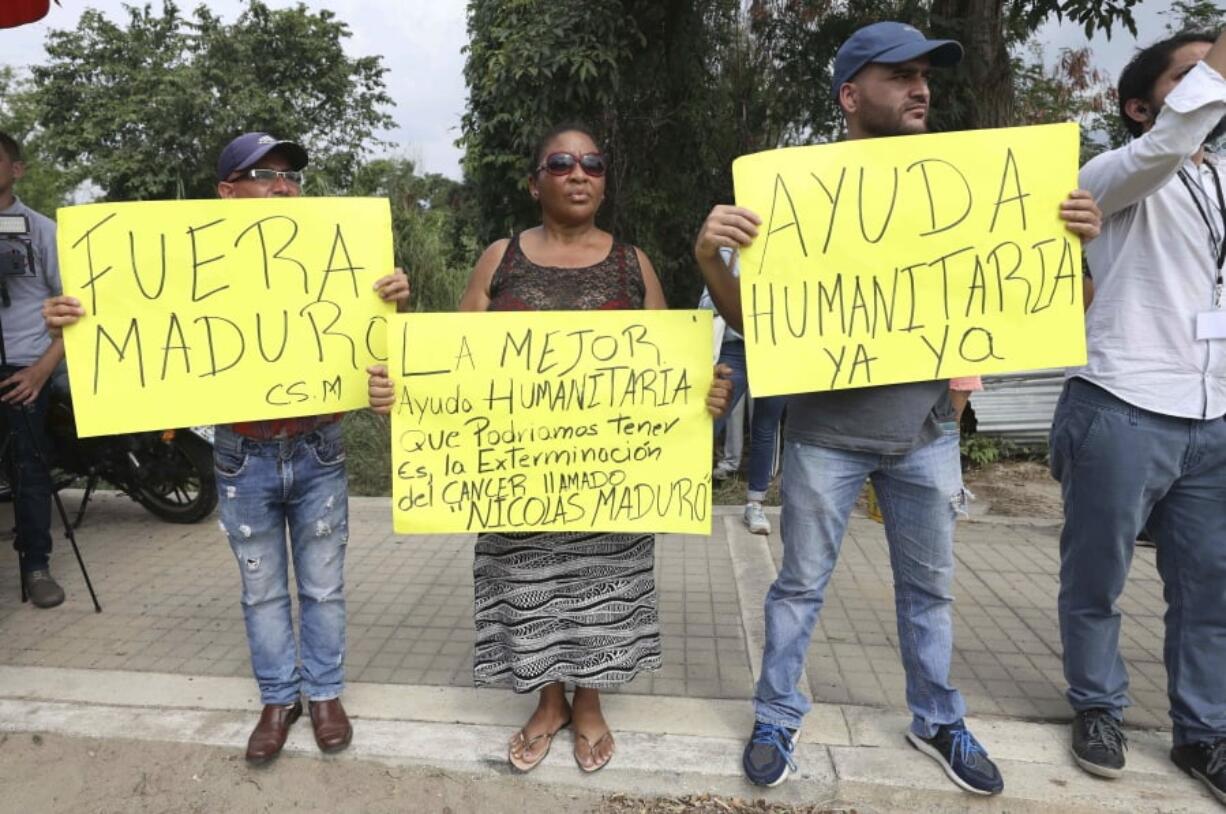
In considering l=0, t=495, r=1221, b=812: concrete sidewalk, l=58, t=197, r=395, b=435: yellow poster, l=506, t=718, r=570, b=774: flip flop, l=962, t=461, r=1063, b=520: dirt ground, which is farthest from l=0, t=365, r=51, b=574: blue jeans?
l=962, t=461, r=1063, b=520: dirt ground

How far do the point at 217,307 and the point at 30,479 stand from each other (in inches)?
88.9

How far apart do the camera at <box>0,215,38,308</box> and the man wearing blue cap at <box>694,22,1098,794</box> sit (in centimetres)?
313

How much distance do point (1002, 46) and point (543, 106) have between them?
139 inches

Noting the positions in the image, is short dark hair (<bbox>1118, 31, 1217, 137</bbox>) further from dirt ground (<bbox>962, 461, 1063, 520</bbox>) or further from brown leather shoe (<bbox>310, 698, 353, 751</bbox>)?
dirt ground (<bbox>962, 461, 1063, 520</bbox>)

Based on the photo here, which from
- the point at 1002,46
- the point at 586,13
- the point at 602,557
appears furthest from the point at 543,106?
the point at 602,557

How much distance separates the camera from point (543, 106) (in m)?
6.34

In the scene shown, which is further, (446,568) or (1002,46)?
(1002,46)

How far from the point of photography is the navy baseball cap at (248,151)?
95.3 inches

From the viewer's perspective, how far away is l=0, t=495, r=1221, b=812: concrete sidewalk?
2500 millimetres

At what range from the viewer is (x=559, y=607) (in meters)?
2.52

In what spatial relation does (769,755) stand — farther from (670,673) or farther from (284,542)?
(284,542)

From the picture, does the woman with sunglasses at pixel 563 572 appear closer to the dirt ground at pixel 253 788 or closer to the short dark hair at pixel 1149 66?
the dirt ground at pixel 253 788

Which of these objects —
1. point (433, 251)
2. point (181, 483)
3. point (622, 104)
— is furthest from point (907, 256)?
point (433, 251)

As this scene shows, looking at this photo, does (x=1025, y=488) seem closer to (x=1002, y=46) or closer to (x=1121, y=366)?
(x=1002, y=46)
